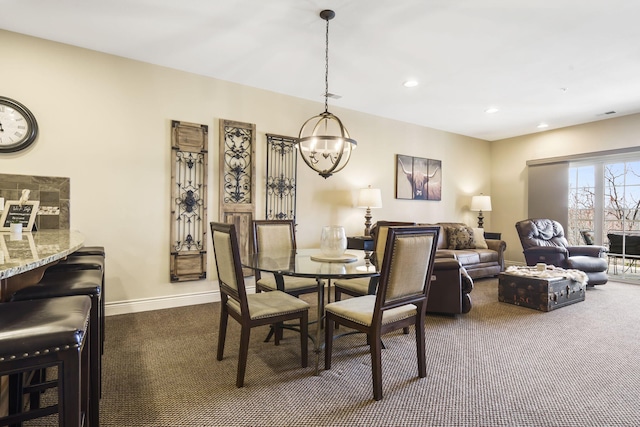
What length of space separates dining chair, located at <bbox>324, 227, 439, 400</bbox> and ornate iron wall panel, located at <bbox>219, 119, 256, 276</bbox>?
7.19 feet

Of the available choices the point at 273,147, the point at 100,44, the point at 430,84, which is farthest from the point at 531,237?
the point at 100,44

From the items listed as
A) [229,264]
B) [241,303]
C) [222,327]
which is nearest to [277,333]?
[222,327]

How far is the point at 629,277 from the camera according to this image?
17.7 feet

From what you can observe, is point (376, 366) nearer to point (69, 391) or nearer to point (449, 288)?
point (69, 391)

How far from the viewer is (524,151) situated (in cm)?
666

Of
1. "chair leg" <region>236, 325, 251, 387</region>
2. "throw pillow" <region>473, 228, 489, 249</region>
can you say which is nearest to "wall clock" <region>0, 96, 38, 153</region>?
"chair leg" <region>236, 325, 251, 387</region>

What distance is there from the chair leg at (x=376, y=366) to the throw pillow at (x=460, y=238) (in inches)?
165

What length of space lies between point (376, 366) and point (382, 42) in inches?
107

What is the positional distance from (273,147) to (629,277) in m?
5.82

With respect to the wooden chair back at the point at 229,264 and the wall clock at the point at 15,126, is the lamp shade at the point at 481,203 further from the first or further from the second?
the wall clock at the point at 15,126

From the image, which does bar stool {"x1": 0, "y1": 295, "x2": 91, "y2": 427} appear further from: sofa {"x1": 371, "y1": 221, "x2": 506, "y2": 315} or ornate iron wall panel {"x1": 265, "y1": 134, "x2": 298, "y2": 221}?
ornate iron wall panel {"x1": 265, "y1": 134, "x2": 298, "y2": 221}

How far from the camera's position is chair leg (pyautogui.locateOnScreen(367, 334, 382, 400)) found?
195 cm

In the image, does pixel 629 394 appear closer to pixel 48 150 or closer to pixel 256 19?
pixel 256 19

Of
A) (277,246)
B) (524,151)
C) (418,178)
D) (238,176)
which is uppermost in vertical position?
(524,151)
